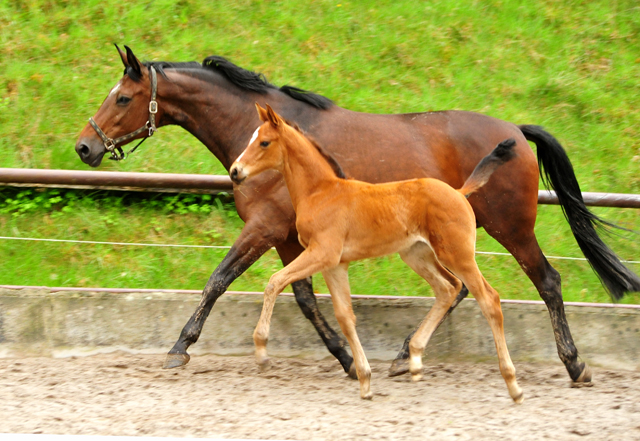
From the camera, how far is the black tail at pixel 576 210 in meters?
5.11

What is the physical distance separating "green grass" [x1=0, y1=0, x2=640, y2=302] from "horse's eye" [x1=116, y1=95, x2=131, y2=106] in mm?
1565

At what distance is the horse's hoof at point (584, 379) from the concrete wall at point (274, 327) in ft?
1.39

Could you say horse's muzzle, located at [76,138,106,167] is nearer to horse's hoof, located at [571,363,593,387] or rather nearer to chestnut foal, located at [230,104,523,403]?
chestnut foal, located at [230,104,523,403]

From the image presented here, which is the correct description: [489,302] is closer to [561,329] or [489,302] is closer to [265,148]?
[561,329]

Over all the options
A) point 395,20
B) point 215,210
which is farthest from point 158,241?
point 395,20

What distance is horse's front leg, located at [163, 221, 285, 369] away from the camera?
4523 millimetres

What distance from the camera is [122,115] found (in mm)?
4852

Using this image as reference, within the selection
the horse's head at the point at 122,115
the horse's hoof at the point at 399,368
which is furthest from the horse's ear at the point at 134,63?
the horse's hoof at the point at 399,368

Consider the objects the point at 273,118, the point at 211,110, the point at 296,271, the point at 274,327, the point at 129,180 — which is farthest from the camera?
the point at 129,180

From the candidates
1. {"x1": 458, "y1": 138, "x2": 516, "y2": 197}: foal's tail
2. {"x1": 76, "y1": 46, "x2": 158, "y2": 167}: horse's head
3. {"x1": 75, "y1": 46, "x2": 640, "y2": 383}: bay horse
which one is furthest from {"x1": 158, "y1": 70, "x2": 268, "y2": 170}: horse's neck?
{"x1": 458, "y1": 138, "x2": 516, "y2": 197}: foal's tail

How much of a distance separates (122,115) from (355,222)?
1.99 meters

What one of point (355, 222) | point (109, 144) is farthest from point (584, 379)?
point (109, 144)

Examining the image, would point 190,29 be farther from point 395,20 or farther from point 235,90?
point 235,90

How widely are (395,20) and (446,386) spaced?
5498mm
